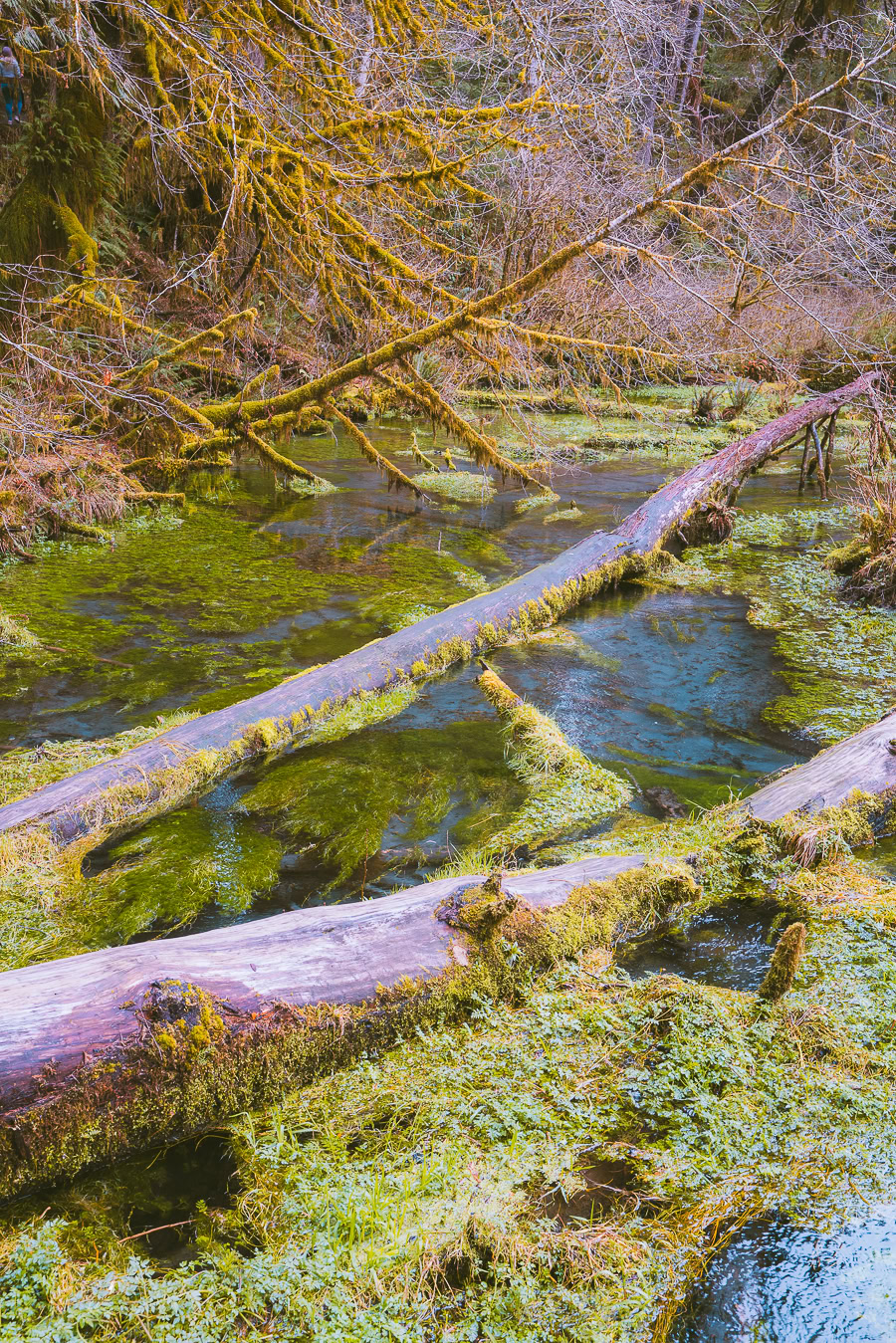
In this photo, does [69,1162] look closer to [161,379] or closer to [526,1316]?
[526,1316]

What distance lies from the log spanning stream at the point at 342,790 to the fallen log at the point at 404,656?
0.07ft

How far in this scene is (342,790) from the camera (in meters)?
5.08

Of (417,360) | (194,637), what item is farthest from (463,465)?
(194,637)

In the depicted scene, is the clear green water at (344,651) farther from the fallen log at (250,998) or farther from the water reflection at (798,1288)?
the water reflection at (798,1288)

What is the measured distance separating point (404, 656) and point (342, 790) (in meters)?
1.46

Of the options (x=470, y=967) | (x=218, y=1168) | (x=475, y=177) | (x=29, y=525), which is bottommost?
(x=218, y=1168)

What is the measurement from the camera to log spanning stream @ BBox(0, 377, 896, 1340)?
260 centimetres

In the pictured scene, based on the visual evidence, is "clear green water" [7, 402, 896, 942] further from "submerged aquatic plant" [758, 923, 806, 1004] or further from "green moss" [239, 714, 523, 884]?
"submerged aquatic plant" [758, 923, 806, 1004]

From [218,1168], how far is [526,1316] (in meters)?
1.01

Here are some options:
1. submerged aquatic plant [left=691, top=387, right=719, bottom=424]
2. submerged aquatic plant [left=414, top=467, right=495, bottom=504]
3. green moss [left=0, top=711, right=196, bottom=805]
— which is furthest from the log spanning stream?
submerged aquatic plant [left=691, top=387, right=719, bottom=424]

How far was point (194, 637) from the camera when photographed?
23.1ft

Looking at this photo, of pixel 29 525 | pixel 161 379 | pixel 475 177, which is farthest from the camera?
pixel 475 177

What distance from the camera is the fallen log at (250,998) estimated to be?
2.45 meters

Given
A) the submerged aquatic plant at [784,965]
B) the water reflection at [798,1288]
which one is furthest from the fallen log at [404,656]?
the water reflection at [798,1288]
